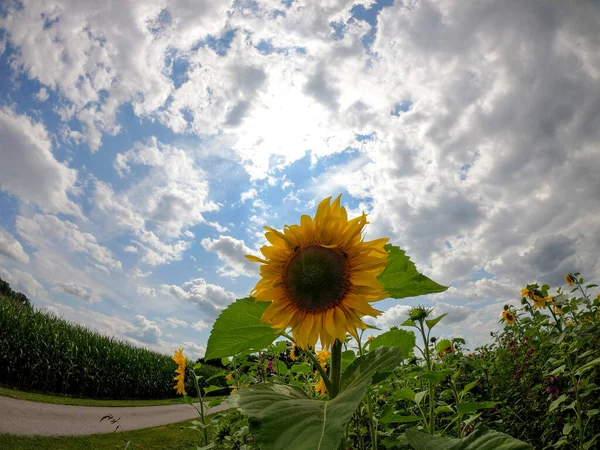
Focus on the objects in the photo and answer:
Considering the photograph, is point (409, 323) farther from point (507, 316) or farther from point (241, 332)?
point (507, 316)

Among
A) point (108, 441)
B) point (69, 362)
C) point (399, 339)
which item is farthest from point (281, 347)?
point (69, 362)

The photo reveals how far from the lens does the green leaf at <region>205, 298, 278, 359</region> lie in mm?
1143

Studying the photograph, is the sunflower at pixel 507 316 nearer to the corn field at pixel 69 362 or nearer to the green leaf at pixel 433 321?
the green leaf at pixel 433 321

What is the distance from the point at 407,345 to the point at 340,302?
272 mm

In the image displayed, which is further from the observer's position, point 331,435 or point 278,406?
point 278,406

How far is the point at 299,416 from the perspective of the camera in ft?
2.53

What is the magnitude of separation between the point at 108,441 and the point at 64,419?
2.57m

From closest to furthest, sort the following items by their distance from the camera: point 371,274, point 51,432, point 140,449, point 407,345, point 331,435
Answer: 1. point 331,435
2. point 371,274
3. point 407,345
4. point 140,449
5. point 51,432

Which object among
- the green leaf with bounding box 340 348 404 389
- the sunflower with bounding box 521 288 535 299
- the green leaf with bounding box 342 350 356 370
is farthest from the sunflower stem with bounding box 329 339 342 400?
the sunflower with bounding box 521 288 535 299

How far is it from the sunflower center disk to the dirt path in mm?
6559

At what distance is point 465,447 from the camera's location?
94 cm

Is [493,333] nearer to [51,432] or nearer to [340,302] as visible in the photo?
[340,302]

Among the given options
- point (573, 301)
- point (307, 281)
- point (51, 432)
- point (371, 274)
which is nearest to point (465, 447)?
point (371, 274)

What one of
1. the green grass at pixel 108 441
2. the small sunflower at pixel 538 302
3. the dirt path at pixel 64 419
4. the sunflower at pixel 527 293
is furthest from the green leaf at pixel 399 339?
the dirt path at pixel 64 419
